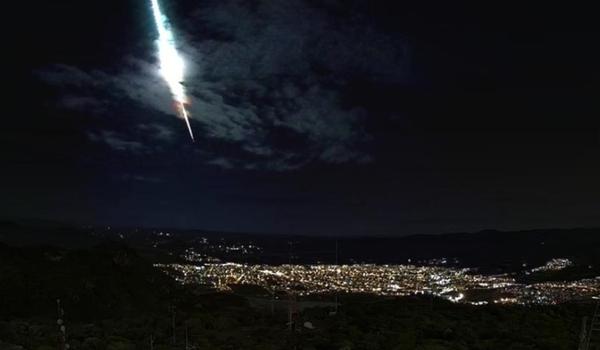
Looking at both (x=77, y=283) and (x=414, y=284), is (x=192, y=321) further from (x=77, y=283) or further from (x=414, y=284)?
(x=414, y=284)

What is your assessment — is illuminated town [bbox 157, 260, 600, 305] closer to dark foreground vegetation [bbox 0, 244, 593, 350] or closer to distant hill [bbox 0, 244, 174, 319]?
distant hill [bbox 0, 244, 174, 319]

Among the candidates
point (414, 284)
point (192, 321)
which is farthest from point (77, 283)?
point (414, 284)

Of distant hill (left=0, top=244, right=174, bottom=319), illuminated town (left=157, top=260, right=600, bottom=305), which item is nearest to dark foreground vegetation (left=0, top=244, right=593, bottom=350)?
distant hill (left=0, top=244, right=174, bottom=319)

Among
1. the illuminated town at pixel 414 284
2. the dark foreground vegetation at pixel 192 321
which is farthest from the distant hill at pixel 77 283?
the illuminated town at pixel 414 284

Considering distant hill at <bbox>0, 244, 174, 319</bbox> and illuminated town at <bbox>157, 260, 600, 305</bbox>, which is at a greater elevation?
distant hill at <bbox>0, 244, 174, 319</bbox>

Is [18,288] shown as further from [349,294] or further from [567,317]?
[349,294]

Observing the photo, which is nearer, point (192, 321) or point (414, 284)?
point (192, 321)

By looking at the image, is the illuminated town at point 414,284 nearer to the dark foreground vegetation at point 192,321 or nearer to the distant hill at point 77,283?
the distant hill at point 77,283
